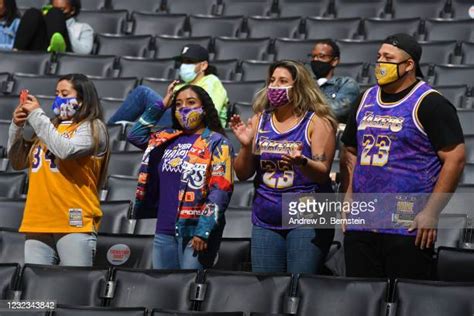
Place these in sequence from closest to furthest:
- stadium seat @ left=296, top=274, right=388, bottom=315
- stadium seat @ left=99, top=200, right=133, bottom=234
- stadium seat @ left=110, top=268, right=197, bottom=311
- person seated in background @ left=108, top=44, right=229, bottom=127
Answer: stadium seat @ left=296, top=274, right=388, bottom=315 < stadium seat @ left=110, top=268, right=197, bottom=311 < stadium seat @ left=99, top=200, right=133, bottom=234 < person seated in background @ left=108, top=44, right=229, bottom=127

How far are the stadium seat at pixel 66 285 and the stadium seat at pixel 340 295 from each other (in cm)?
98

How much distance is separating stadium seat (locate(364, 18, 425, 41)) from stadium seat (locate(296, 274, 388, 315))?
4640mm

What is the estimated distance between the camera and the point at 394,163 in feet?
16.5

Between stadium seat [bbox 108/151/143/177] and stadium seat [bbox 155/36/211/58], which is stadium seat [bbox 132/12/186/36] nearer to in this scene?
stadium seat [bbox 155/36/211/58]


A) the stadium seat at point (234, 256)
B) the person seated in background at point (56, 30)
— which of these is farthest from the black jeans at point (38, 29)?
the stadium seat at point (234, 256)

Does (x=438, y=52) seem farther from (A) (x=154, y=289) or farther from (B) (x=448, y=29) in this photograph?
(A) (x=154, y=289)

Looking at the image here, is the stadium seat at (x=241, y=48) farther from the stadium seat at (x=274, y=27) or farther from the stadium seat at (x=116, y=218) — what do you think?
the stadium seat at (x=116, y=218)

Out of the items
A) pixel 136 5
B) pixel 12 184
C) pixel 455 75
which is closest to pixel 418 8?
pixel 455 75

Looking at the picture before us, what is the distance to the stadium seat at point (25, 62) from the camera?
9250mm

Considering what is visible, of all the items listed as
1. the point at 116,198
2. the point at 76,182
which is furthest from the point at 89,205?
the point at 116,198

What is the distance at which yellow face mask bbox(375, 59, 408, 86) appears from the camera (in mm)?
5113

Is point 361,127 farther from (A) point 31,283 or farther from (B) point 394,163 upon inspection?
(A) point 31,283

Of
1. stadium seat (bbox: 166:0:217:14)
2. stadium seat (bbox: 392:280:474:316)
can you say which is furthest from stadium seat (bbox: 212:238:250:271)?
stadium seat (bbox: 166:0:217:14)

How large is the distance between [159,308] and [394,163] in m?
1.23
